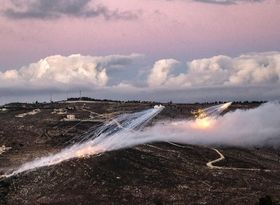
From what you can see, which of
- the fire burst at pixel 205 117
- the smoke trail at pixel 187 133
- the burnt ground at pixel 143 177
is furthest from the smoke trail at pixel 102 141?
the fire burst at pixel 205 117

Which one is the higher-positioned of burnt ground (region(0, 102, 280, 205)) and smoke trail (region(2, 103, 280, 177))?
smoke trail (region(2, 103, 280, 177))

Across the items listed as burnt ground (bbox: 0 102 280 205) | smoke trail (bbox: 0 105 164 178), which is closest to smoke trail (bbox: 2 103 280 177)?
smoke trail (bbox: 0 105 164 178)

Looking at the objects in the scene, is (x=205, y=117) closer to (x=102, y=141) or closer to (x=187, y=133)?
(x=187, y=133)

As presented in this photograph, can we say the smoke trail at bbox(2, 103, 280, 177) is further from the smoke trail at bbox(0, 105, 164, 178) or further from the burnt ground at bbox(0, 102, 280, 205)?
the burnt ground at bbox(0, 102, 280, 205)

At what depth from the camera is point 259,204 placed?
94.2 meters

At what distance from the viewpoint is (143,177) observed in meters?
116

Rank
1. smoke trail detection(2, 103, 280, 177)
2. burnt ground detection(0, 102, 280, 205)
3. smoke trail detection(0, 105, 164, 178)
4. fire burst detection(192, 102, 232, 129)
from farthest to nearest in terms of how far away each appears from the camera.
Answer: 1. fire burst detection(192, 102, 232, 129)
2. smoke trail detection(2, 103, 280, 177)
3. smoke trail detection(0, 105, 164, 178)
4. burnt ground detection(0, 102, 280, 205)

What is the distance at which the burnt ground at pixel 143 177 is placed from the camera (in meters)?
105

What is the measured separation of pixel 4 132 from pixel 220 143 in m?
56.2

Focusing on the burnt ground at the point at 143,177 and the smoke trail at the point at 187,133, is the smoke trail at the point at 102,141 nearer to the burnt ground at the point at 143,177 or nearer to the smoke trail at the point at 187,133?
the smoke trail at the point at 187,133

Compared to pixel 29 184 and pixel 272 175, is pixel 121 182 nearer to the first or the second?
pixel 29 184

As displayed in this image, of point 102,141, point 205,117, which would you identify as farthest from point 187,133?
point 205,117

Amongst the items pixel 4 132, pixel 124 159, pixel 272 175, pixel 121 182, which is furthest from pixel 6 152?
pixel 272 175

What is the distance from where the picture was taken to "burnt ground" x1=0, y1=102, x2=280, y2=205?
105m
